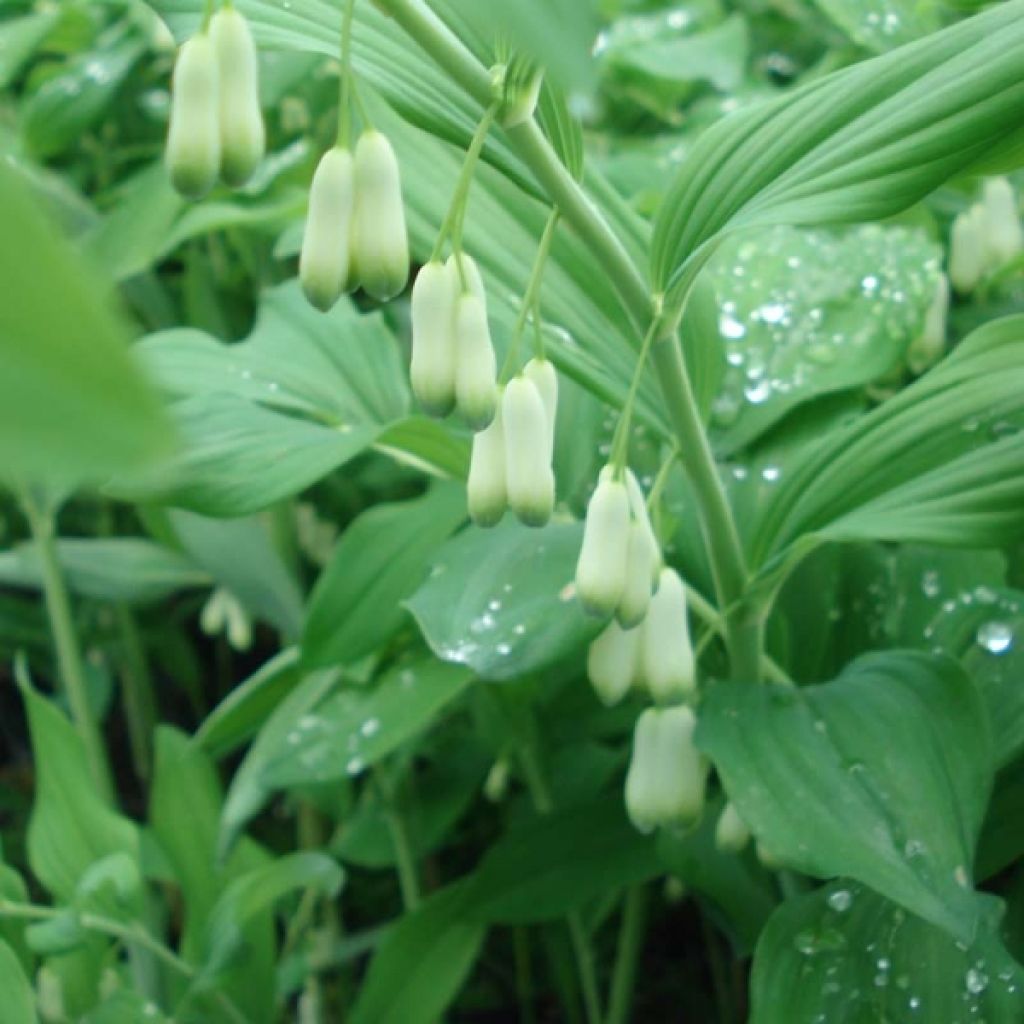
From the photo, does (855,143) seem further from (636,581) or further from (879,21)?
(879,21)

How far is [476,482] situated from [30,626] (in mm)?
1559

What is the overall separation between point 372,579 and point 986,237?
2.81ft

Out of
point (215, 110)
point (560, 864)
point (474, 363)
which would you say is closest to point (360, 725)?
point (560, 864)

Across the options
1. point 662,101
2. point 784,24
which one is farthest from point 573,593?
point 784,24

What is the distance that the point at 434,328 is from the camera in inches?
32.6

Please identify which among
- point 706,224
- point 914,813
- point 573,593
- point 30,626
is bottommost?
point 30,626

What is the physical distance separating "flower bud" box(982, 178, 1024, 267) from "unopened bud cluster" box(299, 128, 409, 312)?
98 cm

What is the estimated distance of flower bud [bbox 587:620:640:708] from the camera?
3.34 feet

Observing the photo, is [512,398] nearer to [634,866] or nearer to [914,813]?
[914,813]

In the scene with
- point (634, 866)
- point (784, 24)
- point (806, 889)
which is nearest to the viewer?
point (806, 889)

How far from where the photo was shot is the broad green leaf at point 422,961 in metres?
1.42

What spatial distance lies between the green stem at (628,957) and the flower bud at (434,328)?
93 cm

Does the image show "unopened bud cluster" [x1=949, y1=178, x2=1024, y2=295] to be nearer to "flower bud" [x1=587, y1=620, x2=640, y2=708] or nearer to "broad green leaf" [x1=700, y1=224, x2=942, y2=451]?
"broad green leaf" [x1=700, y1=224, x2=942, y2=451]

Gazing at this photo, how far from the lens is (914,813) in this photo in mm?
928
